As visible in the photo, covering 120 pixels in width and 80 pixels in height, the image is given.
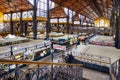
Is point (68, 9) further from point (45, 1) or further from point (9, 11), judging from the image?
point (9, 11)

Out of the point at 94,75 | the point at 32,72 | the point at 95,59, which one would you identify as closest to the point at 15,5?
the point at 95,59

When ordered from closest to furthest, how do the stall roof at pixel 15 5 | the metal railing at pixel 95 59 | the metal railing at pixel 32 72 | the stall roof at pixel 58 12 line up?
the metal railing at pixel 32 72
the metal railing at pixel 95 59
the stall roof at pixel 15 5
the stall roof at pixel 58 12

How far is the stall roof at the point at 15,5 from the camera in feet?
80.1

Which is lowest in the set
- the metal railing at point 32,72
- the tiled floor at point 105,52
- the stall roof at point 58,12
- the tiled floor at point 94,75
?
the tiled floor at point 94,75

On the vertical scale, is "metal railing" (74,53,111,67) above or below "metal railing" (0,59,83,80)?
below

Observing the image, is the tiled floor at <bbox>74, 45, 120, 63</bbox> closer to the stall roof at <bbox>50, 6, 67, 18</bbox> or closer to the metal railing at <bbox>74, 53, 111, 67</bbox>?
the metal railing at <bbox>74, 53, 111, 67</bbox>

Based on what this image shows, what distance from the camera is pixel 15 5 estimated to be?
27406 millimetres

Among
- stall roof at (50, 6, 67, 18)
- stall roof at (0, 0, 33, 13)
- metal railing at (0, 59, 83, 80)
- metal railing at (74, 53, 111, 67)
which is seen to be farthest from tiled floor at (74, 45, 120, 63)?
stall roof at (50, 6, 67, 18)

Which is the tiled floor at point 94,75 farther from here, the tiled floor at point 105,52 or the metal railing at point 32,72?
the metal railing at point 32,72

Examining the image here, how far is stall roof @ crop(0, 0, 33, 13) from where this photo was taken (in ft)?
80.1

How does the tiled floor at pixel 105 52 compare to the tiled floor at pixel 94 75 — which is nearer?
the tiled floor at pixel 94 75

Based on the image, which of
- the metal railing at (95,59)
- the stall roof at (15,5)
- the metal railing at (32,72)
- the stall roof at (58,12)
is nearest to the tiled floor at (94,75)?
the metal railing at (95,59)

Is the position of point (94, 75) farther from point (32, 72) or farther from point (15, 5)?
point (15, 5)

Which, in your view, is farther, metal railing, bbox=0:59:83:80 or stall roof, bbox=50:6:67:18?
stall roof, bbox=50:6:67:18
